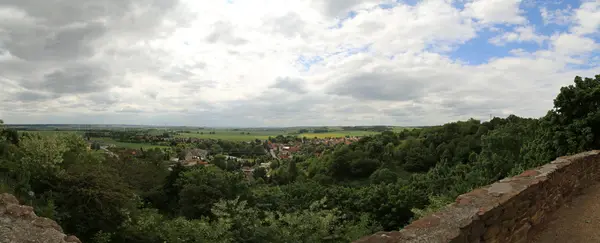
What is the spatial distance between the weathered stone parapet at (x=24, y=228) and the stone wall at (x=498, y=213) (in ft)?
12.0

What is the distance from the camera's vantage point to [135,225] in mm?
8430

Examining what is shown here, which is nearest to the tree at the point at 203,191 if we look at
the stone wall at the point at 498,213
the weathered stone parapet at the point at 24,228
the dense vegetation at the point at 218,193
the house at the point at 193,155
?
the dense vegetation at the point at 218,193

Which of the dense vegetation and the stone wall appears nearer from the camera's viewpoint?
the stone wall

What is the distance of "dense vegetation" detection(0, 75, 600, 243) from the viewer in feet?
25.0

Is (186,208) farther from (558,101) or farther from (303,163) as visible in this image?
(303,163)

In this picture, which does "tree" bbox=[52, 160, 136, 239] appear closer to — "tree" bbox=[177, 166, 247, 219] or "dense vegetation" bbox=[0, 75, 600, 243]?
"dense vegetation" bbox=[0, 75, 600, 243]

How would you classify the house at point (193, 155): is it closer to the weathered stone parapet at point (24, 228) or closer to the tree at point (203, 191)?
the tree at point (203, 191)

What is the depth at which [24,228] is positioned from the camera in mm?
3986

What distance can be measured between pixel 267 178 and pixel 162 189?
114 feet

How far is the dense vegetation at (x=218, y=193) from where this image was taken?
7621mm

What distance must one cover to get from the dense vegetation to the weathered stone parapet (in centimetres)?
213

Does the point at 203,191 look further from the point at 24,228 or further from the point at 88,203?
the point at 24,228

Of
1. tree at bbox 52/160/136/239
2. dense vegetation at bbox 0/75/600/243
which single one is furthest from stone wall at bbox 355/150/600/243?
tree at bbox 52/160/136/239

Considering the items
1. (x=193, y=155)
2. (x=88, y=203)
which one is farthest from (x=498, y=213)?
(x=193, y=155)
